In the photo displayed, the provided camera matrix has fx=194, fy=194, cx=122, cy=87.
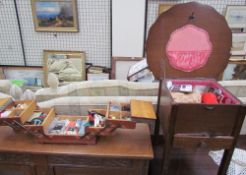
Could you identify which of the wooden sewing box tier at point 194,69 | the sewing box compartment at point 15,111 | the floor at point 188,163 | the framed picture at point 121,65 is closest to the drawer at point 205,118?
the wooden sewing box tier at point 194,69

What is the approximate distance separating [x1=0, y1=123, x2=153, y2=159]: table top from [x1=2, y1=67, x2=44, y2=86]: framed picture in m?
1.75

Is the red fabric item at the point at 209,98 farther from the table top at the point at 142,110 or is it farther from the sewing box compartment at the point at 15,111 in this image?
the sewing box compartment at the point at 15,111

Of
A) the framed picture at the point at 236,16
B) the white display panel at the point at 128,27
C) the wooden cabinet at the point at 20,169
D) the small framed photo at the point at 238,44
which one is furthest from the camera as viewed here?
the small framed photo at the point at 238,44

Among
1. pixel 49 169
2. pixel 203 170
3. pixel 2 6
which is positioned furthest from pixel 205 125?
pixel 2 6

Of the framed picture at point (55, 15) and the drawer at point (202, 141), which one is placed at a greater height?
the framed picture at point (55, 15)

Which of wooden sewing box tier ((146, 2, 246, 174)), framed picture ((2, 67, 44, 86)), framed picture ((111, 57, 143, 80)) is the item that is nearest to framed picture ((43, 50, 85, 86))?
framed picture ((2, 67, 44, 86))

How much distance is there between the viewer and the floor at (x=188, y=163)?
961 mm

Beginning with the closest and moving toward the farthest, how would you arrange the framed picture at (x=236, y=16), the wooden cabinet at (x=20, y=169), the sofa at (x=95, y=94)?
the wooden cabinet at (x=20, y=169) < the sofa at (x=95, y=94) < the framed picture at (x=236, y=16)

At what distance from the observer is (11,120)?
811 millimetres

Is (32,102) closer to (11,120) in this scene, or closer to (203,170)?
(11,120)

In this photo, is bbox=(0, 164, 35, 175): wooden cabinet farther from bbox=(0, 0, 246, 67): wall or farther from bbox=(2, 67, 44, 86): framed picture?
bbox=(2, 67, 44, 86): framed picture

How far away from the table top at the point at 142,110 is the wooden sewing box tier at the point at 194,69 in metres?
0.06

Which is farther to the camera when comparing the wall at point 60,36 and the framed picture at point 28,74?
the framed picture at point 28,74

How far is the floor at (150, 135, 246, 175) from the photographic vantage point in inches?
37.9
